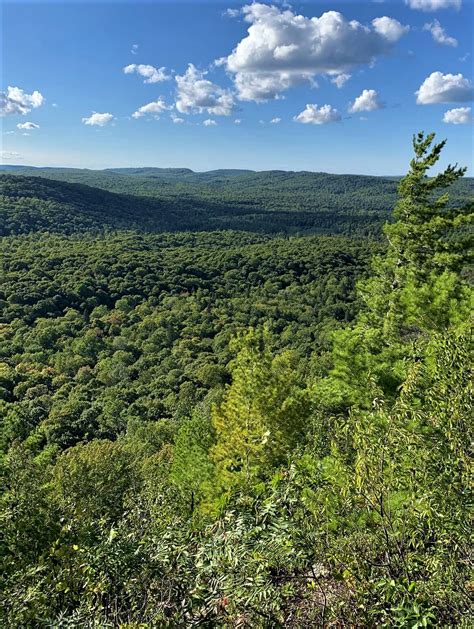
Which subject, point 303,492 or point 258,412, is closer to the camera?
point 303,492

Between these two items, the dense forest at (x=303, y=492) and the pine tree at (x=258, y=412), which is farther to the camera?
the pine tree at (x=258, y=412)

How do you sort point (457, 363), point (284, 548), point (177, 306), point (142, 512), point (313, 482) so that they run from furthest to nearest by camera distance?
point (177, 306)
point (142, 512)
point (313, 482)
point (457, 363)
point (284, 548)

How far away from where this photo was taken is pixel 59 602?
479cm

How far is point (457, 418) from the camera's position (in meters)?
4.28

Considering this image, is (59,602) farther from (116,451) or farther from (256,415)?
(116,451)

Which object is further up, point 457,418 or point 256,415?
point 457,418

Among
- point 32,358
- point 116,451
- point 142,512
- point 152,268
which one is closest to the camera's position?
point 142,512

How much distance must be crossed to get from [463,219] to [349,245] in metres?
128

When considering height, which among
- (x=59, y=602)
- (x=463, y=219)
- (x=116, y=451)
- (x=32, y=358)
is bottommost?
(x=32, y=358)

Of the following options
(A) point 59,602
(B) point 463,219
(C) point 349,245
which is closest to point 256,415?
(A) point 59,602

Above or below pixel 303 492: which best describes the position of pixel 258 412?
below

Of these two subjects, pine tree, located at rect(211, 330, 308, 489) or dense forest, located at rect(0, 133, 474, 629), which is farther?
pine tree, located at rect(211, 330, 308, 489)

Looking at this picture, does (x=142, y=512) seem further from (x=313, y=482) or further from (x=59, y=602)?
(x=313, y=482)

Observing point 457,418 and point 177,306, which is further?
point 177,306
